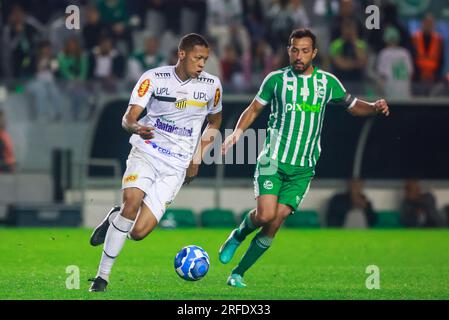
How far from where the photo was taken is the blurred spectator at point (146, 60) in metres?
22.3

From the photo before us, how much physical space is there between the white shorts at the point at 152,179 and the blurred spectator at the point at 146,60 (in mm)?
10793

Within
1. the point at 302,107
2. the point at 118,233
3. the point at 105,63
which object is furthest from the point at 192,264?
the point at 105,63

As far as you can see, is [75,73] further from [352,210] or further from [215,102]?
[215,102]

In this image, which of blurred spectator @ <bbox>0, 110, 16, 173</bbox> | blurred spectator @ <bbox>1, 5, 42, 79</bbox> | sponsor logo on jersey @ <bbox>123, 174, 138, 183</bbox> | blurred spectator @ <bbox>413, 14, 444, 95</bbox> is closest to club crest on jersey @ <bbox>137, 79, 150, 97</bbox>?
sponsor logo on jersey @ <bbox>123, 174, 138, 183</bbox>

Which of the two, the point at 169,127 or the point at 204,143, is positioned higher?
the point at 169,127

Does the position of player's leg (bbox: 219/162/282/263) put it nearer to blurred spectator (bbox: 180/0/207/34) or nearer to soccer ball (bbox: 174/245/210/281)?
soccer ball (bbox: 174/245/210/281)

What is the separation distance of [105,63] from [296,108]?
1134 centimetres

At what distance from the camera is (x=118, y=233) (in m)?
11.1

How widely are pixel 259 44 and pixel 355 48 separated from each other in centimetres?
201

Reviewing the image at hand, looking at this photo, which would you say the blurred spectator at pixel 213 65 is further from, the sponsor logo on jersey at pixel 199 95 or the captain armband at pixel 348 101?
the sponsor logo on jersey at pixel 199 95

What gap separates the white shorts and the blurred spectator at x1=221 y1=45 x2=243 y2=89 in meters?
11.5

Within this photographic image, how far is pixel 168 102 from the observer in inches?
452

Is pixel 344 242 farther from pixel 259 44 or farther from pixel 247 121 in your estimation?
pixel 247 121
